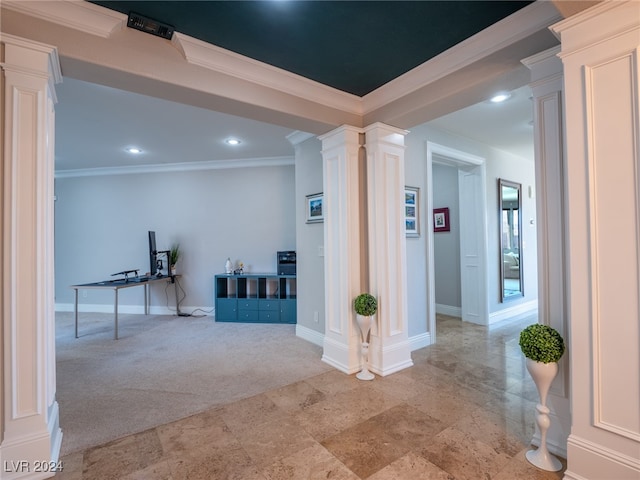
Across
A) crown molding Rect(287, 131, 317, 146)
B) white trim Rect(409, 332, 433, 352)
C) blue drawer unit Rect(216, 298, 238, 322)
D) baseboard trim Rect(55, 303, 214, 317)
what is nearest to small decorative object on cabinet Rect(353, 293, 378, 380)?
white trim Rect(409, 332, 433, 352)

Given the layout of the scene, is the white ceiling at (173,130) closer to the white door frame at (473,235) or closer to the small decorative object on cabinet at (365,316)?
the white door frame at (473,235)

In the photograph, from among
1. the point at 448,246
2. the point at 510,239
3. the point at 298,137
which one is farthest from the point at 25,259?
the point at 510,239

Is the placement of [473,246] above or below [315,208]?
below

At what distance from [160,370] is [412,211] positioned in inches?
125

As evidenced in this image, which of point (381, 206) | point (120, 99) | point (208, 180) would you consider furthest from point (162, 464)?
point (208, 180)

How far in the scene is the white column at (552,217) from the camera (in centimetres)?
170

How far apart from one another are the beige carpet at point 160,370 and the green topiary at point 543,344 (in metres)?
1.82

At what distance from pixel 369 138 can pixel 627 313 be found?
7.17 feet

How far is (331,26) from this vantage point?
1.88 meters

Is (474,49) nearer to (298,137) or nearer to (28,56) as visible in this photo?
(298,137)

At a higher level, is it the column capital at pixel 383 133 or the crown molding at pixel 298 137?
the crown molding at pixel 298 137

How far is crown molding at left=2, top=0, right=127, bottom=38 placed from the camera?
→ 62.1 inches

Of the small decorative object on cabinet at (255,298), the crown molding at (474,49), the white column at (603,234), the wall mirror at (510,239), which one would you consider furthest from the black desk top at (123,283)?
the wall mirror at (510,239)

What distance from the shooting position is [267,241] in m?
5.36
